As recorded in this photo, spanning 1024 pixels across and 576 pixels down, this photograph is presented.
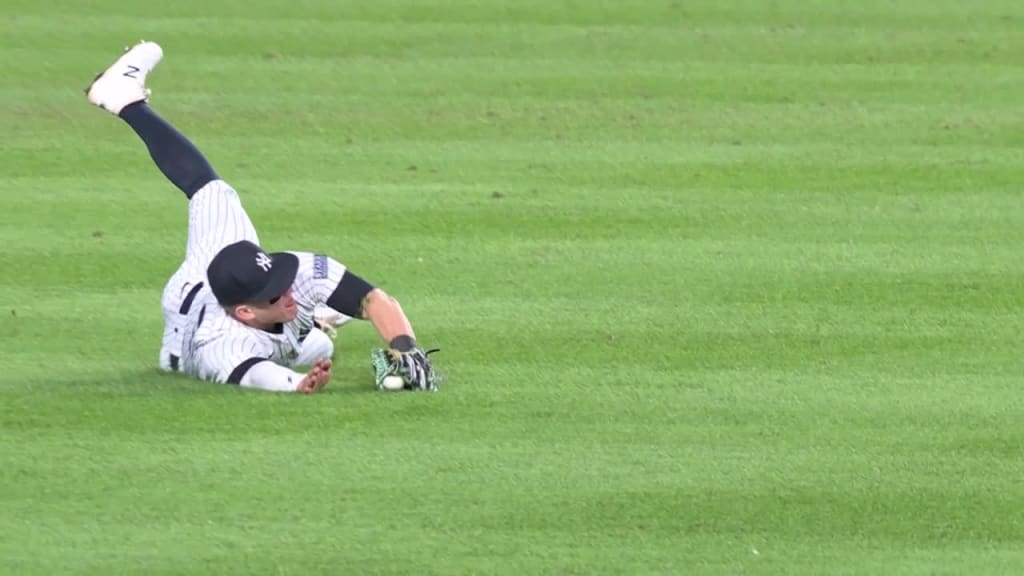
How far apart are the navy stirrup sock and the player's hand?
4.59ft

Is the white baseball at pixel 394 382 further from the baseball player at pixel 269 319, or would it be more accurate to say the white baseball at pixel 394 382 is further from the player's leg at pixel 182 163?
the player's leg at pixel 182 163

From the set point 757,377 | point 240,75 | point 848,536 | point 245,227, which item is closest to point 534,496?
point 848,536

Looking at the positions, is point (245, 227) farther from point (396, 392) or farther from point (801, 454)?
point (801, 454)

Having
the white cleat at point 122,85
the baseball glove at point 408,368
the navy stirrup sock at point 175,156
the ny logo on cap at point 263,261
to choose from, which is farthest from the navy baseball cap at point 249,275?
the white cleat at point 122,85

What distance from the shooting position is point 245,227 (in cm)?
845

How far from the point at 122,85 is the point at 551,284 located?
79.8 inches

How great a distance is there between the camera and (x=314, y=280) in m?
7.77

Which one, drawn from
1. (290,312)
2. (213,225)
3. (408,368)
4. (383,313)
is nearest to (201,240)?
(213,225)

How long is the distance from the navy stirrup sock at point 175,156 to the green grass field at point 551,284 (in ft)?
1.99

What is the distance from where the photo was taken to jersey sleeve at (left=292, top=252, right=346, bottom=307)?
7766mm

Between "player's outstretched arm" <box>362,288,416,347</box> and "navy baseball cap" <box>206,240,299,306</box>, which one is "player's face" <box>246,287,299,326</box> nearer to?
"navy baseball cap" <box>206,240,299,306</box>

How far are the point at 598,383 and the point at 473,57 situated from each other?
7.01 metres

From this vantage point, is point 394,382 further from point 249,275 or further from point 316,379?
point 249,275

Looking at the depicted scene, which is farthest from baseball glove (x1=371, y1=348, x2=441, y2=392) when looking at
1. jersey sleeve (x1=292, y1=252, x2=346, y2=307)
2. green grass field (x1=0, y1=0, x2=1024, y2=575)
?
jersey sleeve (x1=292, y1=252, x2=346, y2=307)
